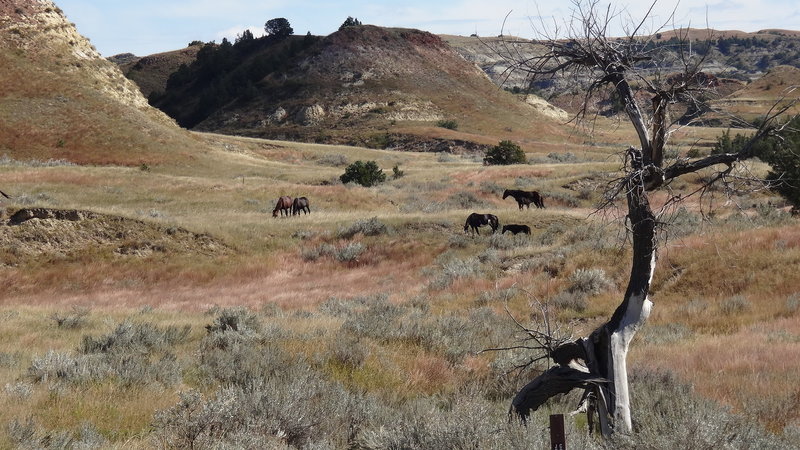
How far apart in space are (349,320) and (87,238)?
18467 millimetres

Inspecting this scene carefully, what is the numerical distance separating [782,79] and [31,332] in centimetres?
16369

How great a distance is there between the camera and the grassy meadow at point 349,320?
5.91 m

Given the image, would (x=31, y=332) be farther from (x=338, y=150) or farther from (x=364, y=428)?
(x=338, y=150)

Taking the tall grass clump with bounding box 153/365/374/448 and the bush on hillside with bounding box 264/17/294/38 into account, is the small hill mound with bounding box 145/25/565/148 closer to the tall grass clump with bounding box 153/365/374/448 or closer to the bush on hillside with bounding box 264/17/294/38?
the bush on hillside with bounding box 264/17/294/38

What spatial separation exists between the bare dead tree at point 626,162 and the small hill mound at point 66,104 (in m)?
51.5

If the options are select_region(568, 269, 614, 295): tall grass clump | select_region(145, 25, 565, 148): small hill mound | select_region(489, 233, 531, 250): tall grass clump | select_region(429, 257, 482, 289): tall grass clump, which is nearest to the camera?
select_region(568, 269, 614, 295): tall grass clump

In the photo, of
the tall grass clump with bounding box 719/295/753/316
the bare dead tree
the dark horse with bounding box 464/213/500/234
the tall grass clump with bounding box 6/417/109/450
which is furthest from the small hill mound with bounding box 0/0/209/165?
the bare dead tree

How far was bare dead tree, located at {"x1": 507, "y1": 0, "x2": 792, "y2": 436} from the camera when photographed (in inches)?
193

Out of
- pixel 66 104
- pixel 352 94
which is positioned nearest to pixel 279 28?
pixel 352 94

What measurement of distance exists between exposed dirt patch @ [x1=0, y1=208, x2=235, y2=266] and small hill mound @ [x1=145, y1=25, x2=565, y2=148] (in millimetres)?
64662

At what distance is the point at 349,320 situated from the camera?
12.2 metres

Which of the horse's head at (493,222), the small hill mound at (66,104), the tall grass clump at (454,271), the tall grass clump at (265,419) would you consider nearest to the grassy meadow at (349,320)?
the tall grass clump at (265,419)

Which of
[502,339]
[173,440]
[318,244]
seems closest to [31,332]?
[173,440]

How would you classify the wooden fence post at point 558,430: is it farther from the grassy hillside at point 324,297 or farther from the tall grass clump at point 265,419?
the tall grass clump at point 265,419
